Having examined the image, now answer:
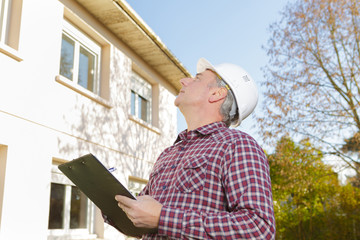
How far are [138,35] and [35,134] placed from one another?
12.7 feet

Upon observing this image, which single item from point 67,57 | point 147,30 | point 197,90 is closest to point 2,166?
point 67,57

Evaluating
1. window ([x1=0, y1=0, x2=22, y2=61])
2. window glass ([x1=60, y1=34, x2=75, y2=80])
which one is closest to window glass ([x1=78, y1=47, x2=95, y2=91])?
window glass ([x1=60, y1=34, x2=75, y2=80])

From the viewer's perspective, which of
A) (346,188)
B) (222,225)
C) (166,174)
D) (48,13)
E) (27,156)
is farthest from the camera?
(346,188)

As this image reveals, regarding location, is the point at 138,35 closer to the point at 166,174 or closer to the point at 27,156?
the point at 27,156

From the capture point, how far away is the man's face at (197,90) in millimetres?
2381

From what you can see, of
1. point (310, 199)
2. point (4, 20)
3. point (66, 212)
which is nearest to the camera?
point (4, 20)

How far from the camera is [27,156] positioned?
5.26m

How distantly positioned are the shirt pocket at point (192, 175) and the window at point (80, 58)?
5205 millimetres


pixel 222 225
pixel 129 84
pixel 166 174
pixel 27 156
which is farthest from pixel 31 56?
pixel 222 225

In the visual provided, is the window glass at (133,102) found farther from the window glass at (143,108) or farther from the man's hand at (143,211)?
the man's hand at (143,211)

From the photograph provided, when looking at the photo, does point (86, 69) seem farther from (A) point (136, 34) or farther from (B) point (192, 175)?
(B) point (192, 175)

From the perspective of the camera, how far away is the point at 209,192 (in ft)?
5.80

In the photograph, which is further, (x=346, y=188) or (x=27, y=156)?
(x=346, y=188)

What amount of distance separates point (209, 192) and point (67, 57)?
5638 mm
